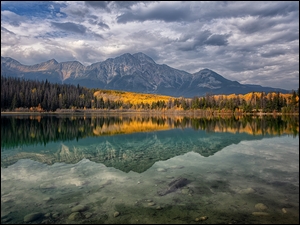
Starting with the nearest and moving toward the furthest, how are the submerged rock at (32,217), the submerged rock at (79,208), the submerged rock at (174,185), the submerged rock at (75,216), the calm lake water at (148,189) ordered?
1. the submerged rock at (32,217)
2. the submerged rock at (75,216)
3. the calm lake water at (148,189)
4. the submerged rock at (79,208)
5. the submerged rock at (174,185)

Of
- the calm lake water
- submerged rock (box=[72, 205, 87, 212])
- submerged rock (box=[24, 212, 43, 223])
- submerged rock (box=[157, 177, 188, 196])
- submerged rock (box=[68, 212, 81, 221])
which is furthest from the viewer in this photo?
submerged rock (box=[157, 177, 188, 196])

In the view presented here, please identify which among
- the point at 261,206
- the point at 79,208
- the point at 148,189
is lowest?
the point at 148,189

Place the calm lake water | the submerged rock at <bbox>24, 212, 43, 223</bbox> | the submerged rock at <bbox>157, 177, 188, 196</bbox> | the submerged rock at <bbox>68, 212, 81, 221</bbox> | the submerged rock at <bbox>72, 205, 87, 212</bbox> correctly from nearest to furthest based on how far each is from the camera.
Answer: the submerged rock at <bbox>24, 212, 43, 223</bbox>
the submerged rock at <bbox>68, 212, 81, 221</bbox>
the calm lake water
the submerged rock at <bbox>72, 205, 87, 212</bbox>
the submerged rock at <bbox>157, 177, 188, 196</bbox>

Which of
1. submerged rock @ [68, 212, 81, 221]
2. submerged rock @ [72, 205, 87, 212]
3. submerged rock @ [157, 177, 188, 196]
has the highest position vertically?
submerged rock @ [68, 212, 81, 221]

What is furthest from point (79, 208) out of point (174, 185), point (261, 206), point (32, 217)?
point (261, 206)

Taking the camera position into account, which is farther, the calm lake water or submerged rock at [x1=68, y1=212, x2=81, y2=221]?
the calm lake water

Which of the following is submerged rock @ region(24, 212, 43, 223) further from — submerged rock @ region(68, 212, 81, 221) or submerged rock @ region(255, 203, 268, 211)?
submerged rock @ region(255, 203, 268, 211)

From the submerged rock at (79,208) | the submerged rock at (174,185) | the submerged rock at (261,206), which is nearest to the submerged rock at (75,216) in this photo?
the submerged rock at (79,208)

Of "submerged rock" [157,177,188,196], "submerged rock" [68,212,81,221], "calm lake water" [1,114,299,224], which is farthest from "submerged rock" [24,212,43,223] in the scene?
"submerged rock" [157,177,188,196]

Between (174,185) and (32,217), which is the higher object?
(32,217)

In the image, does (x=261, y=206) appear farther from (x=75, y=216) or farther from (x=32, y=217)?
(x=32, y=217)

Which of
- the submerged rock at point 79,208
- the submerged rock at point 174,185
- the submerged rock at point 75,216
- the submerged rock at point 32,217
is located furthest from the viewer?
the submerged rock at point 174,185

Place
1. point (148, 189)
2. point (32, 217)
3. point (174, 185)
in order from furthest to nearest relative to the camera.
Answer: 1. point (174, 185)
2. point (148, 189)
3. point (32, 217)

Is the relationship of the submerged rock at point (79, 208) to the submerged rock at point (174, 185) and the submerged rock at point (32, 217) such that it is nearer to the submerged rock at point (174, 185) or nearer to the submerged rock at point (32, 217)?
the submerged rock at point (32, 217)
